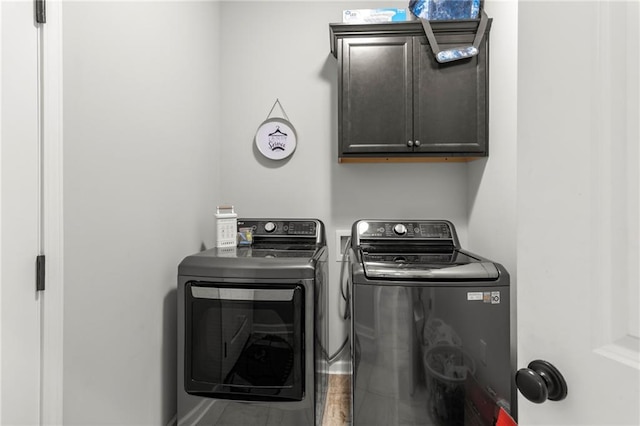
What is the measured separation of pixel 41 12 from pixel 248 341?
1310 mm

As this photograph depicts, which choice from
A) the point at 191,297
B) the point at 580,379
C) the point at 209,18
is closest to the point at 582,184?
the point at 580,379

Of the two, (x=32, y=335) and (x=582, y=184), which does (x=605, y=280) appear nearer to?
(x=582, y=184)

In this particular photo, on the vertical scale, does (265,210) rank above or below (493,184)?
below

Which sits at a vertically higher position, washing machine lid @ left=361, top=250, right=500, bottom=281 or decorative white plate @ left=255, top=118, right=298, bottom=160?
decorative white plate @ left=255, top=118, right=298, bottom=160

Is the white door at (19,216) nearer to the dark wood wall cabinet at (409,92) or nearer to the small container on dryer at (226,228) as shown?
the small container on dryer at (226,228)

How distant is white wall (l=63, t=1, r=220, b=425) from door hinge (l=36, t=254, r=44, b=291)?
69 millimetres

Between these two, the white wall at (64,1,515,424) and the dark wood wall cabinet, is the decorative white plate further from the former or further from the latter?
the dark wood wall cabinet

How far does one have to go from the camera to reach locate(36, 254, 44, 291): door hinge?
3.02 feet

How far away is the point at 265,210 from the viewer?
7.25ft

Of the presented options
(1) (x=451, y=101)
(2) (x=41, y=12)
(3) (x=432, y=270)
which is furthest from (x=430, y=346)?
(2) (x=41, y=12)

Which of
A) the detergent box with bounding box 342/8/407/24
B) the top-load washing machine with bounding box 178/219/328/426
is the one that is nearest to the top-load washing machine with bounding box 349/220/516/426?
the top-load washing machine with bounding box 178/219/328/426

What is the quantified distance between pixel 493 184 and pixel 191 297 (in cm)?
163

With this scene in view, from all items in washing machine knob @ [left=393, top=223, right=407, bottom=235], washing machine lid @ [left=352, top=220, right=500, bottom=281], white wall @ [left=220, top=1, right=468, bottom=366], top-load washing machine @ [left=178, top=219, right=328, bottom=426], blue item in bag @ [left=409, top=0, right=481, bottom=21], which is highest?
blue item in bag @ [left=409, top=0, right=481, bottom=21]

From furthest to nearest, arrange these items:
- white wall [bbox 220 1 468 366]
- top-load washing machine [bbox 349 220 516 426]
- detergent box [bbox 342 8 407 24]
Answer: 1. white wall [bbox 220 1 468 366]
2. detergent box [bbox 342 8 407 24]
3. top-load washing machine [bbox 349 220 516 426]
